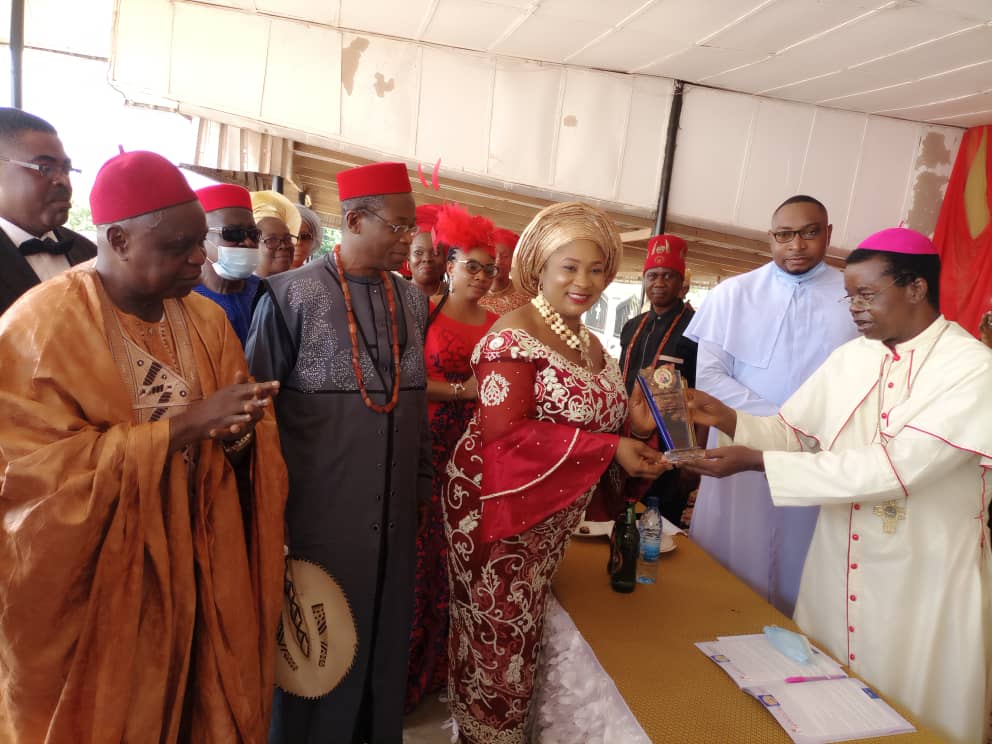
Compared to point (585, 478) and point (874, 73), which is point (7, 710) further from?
point (874, 73)

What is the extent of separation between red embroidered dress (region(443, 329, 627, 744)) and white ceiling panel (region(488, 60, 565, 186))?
134 inches

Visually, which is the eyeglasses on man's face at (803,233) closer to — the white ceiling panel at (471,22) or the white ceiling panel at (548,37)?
the white ceiling panel at (548,37)

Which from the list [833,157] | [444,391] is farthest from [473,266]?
[833,157]

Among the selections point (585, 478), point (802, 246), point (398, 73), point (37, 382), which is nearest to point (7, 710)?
point (37, 382)

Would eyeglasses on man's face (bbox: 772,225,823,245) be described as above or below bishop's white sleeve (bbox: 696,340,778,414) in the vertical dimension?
above

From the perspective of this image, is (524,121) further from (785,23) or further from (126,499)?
(126,499)

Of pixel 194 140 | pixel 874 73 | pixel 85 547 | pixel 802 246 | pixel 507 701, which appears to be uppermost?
pixel 874 73

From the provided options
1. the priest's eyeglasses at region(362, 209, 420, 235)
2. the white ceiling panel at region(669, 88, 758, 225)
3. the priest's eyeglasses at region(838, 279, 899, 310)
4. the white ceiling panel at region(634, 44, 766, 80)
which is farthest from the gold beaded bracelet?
the white ceiling panel at region(669, 88, 758, 225)

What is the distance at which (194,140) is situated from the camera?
18.0 feet

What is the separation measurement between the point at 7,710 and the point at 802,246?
3.65m

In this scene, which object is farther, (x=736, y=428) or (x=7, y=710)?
(x=736, y=428)

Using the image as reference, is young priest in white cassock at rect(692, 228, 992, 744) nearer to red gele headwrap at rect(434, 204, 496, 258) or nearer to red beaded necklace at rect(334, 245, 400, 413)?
red beaded necklace at rect(334, 245, 400, 413)

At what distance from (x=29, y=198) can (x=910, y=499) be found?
3534 mm

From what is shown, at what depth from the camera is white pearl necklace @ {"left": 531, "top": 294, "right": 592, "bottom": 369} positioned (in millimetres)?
2217
